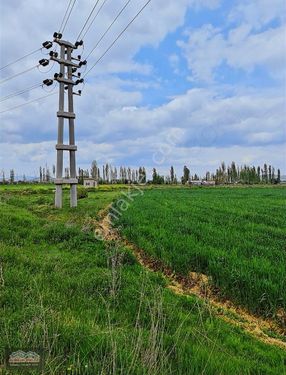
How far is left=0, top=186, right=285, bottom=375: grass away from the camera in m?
3.51

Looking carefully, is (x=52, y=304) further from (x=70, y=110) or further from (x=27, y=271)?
(x=70, y=110)

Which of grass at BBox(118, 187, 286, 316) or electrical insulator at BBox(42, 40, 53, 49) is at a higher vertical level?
electrical insulator at BBox(42, 40, 53, 49)

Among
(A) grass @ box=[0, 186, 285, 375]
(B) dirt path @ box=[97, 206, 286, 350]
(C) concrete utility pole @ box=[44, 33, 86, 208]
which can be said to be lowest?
(B) dirt path @ box=[97, 206, 286, 350]

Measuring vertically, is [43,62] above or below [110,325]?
above

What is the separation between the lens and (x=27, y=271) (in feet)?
22.2

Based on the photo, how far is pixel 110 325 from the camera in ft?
14.2

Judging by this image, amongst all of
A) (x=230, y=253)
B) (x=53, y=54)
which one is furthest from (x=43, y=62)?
(x=230, y=253)

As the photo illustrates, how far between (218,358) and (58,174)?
16.4 m

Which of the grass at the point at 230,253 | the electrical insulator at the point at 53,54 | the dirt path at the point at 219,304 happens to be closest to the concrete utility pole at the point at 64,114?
the electrical insulator at the point at 53,54

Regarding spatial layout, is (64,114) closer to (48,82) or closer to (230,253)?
(48,82)

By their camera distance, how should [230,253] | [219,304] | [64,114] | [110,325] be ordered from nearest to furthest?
1. [110,325]
2. [219,304]
3. [230,253]
4. [64,114]

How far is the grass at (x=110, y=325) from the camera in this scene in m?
3.51

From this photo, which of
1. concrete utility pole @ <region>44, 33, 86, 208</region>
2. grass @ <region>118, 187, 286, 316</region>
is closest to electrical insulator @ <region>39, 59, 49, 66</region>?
concrete utility pole @ <region>44, 33, 86, 208</region>

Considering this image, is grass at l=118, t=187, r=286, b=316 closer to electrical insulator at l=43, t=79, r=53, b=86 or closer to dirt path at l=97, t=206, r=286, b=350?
dirt path at l=97, t=206, r=286, b=350
